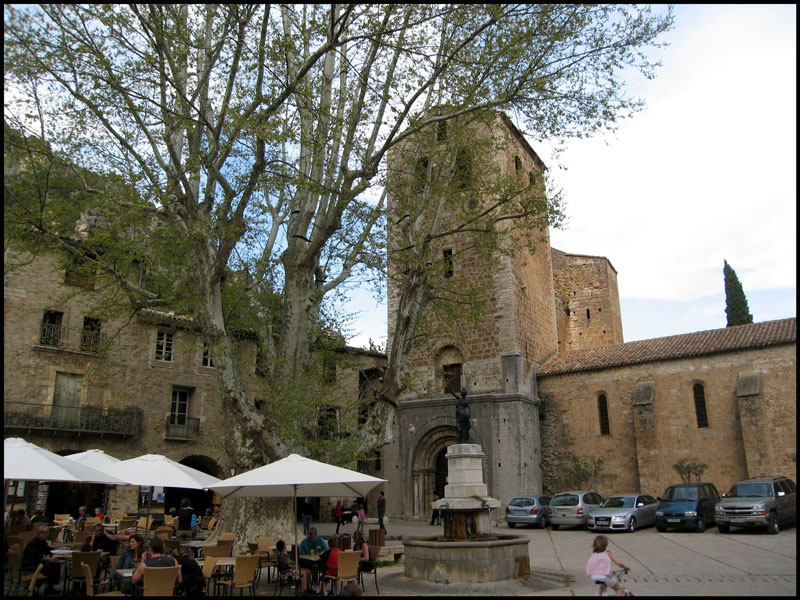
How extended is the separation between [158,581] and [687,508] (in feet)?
47.9

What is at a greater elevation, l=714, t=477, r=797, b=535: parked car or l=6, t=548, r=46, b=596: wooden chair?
l=714, t=477, r=797, b=535: parked car

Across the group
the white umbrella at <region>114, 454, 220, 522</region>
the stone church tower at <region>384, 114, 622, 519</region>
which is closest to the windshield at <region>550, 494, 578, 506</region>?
the stone church tower at <region>384, 114, 622, 519</region>

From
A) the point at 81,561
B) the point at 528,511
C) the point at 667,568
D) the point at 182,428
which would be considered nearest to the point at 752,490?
the point at 528,511

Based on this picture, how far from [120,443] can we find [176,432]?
2.23 meters

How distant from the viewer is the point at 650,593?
9211 mm

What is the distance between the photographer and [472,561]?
10.3 m

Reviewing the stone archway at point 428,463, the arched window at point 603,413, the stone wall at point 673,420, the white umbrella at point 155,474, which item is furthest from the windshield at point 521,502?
the white umbrella at point 155,474

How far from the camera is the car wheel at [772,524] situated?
15.8m

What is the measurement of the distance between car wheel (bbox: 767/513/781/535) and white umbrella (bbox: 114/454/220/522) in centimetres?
1349

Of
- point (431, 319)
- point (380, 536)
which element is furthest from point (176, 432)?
point (380, 536)

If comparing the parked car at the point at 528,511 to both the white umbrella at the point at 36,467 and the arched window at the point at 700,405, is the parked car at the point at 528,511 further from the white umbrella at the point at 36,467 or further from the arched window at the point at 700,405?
the white umbrella at the point at 36,467

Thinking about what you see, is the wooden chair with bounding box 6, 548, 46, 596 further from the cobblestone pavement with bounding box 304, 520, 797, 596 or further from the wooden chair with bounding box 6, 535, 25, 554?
→ the cobblestone pavement with bounding box 304, 520, 797, 596

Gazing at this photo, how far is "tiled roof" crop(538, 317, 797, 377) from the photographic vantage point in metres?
21.7

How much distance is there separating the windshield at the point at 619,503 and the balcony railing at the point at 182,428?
50.5ft
